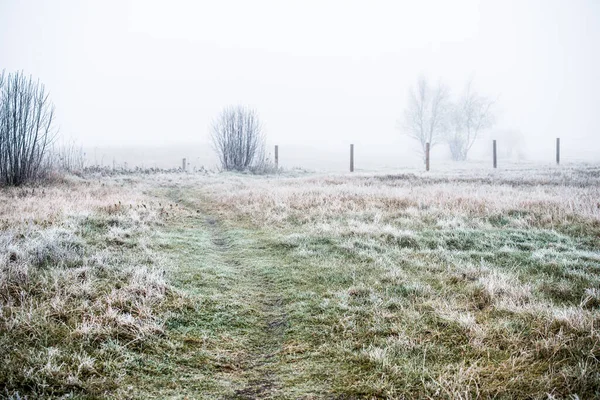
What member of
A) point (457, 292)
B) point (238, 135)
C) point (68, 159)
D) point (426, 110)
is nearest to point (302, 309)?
point (457, 292)

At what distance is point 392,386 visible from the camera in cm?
295

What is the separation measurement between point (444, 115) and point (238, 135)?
33.6m

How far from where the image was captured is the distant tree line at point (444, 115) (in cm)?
4894

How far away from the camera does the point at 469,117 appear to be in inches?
1991

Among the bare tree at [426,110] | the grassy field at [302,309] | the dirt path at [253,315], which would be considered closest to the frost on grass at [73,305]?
the grassy field at [302,309]

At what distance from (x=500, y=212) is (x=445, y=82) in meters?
45.5

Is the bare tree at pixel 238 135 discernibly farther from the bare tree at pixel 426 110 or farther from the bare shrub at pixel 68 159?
the bare tree at pixel 426 110

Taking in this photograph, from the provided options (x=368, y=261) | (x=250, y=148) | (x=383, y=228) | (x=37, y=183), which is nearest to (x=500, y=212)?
(x=383, y=228)

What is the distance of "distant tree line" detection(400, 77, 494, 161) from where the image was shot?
48.9 m

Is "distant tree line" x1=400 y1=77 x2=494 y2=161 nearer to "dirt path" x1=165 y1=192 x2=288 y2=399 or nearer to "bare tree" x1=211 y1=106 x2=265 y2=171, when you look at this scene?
"bare tree" x1=211 y1=106 x2=265 y2=171

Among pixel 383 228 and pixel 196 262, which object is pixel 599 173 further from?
pixel 196 262

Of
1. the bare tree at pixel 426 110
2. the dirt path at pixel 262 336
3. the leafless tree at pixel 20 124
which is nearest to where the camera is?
the dirt path at pixel 262 336

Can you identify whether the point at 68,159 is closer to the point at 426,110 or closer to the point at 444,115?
the point at 426,110

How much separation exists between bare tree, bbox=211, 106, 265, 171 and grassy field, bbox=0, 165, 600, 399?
2093cm
